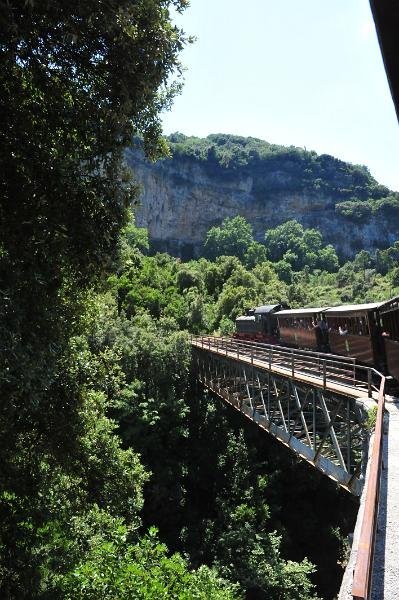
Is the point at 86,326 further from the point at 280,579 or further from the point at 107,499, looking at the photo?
the point at 280,579

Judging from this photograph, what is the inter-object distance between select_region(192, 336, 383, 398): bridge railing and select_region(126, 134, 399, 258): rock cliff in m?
79.6

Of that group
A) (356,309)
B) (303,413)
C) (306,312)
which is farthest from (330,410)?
(306,312)

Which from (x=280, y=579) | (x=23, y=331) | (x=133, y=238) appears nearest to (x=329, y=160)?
(x=133, y=238)

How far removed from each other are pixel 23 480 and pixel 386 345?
11029mm

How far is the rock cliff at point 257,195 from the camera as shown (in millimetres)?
110562

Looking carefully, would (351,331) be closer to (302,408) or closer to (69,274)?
(302,408)

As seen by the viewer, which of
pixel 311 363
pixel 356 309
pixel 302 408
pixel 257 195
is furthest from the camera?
pixel 257 195

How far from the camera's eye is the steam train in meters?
13.4

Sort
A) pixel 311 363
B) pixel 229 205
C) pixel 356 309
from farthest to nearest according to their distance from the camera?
pixel 229 205, pixel 356 309, pixel 311 363

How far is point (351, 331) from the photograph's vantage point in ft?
55.5

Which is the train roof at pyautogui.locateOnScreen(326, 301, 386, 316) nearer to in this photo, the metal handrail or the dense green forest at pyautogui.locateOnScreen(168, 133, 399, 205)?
the metal handrail

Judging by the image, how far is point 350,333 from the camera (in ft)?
55.9

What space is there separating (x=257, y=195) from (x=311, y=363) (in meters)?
122

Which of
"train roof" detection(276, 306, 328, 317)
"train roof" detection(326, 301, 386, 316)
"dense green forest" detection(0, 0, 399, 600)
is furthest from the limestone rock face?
"dense green forest" detection(0, 0, 399, 600)
